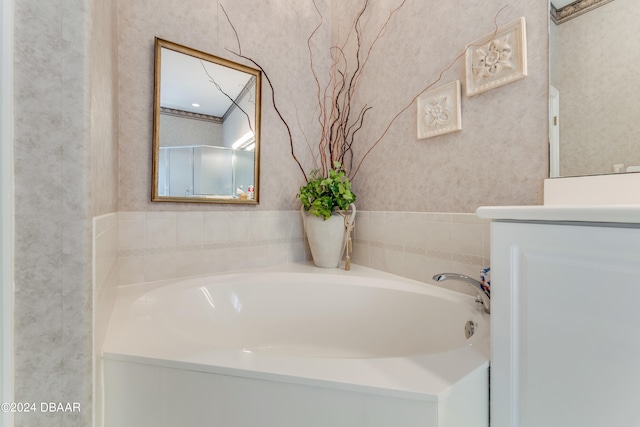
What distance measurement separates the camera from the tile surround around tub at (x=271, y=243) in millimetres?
1187

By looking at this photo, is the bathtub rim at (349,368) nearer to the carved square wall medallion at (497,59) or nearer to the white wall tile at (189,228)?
the white wall tile at (189,228)

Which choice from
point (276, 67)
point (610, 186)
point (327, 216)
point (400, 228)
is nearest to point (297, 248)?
point (327, 216)

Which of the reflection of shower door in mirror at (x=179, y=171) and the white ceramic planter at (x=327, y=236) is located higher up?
the reflection of shower door in mirror at (x=179, y=171)

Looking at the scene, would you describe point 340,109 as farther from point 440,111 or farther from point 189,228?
point 189,228

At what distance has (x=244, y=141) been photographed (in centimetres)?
154

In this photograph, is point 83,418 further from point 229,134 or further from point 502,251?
point 229,134

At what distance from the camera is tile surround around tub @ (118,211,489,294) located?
1.19 meters

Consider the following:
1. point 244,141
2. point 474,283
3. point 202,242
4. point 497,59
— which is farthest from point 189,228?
point 497,59

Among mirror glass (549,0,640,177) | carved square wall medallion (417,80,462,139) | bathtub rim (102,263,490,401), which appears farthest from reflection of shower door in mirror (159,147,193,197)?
mirror glass (549,0,640,177)

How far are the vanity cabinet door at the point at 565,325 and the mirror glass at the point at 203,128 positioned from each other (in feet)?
4.23

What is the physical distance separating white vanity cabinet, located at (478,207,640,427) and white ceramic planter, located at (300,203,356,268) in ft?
3.15

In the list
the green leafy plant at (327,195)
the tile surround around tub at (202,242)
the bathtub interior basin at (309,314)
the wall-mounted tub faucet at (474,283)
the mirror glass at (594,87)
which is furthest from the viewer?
the green leafy plant at (327,195)

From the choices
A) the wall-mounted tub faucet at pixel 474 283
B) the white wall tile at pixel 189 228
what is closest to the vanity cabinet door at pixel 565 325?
the wall-mounted tub faucet at pixel 474 283

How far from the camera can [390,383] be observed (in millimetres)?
558
